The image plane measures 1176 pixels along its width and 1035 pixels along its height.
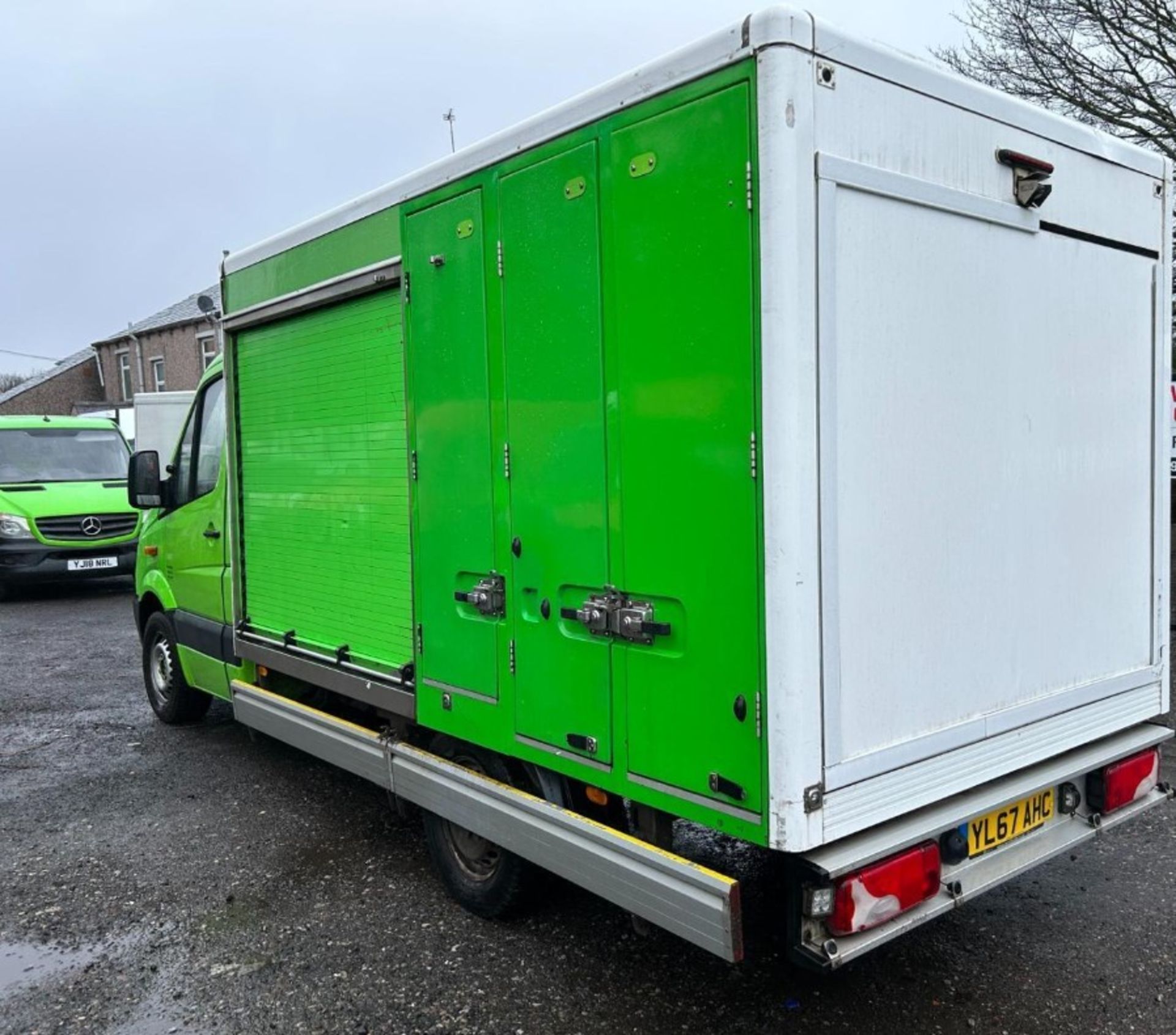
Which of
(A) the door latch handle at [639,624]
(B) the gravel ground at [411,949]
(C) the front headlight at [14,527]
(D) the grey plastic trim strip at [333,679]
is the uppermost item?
(A) the door latch handle at [639,624]

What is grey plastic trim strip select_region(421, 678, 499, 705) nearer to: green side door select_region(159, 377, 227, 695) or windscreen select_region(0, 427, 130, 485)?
green side door select_region(159, 377, 227, 695)

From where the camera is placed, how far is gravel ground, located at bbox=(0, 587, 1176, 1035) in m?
3.24

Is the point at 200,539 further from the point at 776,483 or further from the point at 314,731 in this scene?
the point at 776,483

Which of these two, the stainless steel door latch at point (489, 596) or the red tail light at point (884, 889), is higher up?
the stainless steel door latch at point (489, 596)

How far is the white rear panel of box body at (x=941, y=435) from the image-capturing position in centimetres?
253

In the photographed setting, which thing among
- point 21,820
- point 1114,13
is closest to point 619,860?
point 21,820

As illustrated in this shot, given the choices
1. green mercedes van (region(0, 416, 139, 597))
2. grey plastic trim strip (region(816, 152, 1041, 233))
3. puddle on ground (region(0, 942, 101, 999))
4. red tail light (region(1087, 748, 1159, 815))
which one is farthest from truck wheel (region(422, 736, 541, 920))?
green mercedes van (region(0, 416, 139, 597))

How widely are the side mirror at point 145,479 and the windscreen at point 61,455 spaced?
8419 millimetres

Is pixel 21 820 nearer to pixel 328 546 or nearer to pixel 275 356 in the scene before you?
pixel 328 546

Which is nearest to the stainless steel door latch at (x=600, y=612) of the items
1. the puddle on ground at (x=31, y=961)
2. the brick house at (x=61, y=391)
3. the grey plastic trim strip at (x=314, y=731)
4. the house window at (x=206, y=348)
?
the grey plastic trim strip at (x=314, y=731)

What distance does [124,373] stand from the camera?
1407 inches

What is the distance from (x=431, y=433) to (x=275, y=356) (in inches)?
57.7

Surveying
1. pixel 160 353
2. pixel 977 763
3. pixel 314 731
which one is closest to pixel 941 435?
pixel 977 763

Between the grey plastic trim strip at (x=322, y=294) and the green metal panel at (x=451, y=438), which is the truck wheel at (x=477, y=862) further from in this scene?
the grey plastic trim strip at (x=322, y=294)
